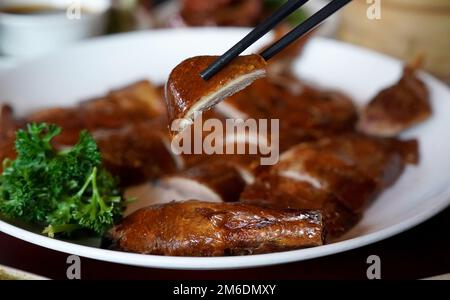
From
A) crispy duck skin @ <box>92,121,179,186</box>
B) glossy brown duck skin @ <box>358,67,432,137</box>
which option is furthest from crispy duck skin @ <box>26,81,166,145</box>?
glossy brown duck skin @ <box>358,67,432,137</box>

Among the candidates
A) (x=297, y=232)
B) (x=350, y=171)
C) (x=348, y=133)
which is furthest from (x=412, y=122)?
(x=297, y=232)

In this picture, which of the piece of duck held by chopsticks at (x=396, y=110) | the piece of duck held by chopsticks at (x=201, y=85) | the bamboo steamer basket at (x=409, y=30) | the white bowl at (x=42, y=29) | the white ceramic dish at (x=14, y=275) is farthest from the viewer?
the white bowl at (x=42, y=29)

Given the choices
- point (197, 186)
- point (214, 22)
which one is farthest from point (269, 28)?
point (214, 22)

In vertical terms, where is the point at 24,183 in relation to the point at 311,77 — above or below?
Answer: below

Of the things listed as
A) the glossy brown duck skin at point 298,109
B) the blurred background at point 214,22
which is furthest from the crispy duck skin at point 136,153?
the blurred background at point 214,22

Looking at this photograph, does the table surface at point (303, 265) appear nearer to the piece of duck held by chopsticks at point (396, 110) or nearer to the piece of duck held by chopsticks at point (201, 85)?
the piece of duck held by chopsticks at point (201, 85)

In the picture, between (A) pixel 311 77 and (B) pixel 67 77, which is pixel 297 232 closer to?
(A) pixel 311 77
